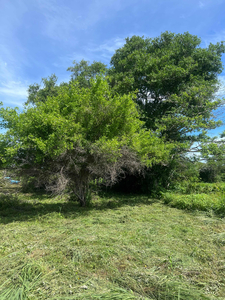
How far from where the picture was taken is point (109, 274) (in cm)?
291

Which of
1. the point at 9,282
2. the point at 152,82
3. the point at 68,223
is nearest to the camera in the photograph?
the point at 9,282

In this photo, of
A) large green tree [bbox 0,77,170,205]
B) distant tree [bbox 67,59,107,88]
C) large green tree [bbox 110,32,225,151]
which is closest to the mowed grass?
large green tree [bbox 0,77,170,205]

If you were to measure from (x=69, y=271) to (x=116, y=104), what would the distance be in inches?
194

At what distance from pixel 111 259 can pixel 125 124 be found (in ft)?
14.9

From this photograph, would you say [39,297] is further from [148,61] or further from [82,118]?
[148,61]

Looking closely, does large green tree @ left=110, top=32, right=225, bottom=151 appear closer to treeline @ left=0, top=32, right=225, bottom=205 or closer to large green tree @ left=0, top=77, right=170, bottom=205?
treeline @ left=0, top=32, right=225, bottom=205

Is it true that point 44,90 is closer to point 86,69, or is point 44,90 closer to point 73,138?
point 86,69

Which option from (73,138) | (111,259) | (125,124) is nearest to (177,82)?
(125,124)

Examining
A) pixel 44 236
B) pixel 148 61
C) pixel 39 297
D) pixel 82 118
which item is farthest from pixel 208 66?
pixel 39 297

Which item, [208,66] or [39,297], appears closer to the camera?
[39,297]

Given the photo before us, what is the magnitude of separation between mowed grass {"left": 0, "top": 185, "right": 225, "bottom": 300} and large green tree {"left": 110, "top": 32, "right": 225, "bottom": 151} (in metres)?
5.58

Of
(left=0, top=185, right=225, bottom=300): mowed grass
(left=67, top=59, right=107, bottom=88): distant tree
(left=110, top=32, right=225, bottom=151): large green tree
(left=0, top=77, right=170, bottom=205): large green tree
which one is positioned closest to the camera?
(left=0, top=185, right=225, bottom=300): mowed grass

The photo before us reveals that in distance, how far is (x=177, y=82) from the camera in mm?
10836

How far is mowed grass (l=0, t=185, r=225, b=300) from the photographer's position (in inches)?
100.0
